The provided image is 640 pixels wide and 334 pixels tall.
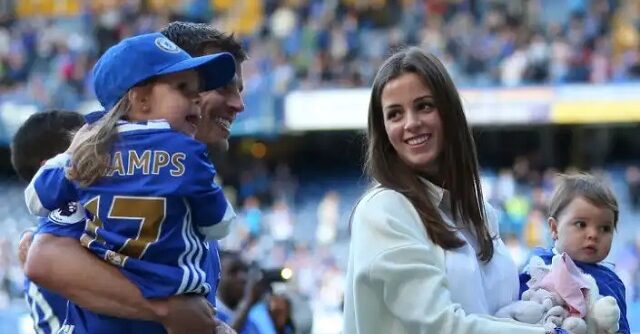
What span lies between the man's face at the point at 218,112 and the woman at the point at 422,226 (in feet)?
1.13

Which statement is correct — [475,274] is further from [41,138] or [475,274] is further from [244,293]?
[244,293]

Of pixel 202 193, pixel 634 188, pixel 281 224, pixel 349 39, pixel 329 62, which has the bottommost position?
pixel 281 224

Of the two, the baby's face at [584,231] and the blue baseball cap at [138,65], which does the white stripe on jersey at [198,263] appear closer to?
the blue baseball cap at [138,65]

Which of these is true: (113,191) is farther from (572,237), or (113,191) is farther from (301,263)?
(301,263)

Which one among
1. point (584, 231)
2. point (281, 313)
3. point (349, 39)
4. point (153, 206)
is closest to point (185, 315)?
point (153, 206)

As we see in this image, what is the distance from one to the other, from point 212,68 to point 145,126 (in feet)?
0.80

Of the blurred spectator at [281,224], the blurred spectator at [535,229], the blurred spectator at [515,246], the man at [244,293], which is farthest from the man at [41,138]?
the blurred spectator at [281,224]

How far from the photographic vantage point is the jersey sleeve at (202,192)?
6.23 ft

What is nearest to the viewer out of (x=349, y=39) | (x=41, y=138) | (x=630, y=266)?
(x=41, y=138)

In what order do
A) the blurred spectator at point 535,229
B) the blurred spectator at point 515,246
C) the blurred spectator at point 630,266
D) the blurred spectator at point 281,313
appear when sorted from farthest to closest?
the blurred spectator at point 535,229 < the blurred spectator at point 515,246 < the blurred spectator at point 630,266 < the blurred spectator at point 281,313

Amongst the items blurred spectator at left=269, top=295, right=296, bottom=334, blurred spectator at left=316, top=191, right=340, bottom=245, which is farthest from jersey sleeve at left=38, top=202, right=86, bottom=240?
blurred spectator at left=316, top=191, right=340, bottom=245

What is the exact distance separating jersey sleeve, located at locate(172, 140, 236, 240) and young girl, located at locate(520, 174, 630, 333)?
74cm

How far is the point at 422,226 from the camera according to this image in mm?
1945

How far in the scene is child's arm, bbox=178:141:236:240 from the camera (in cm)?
190
